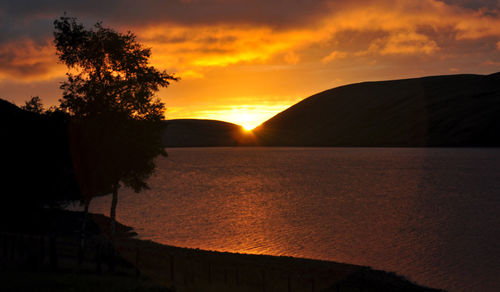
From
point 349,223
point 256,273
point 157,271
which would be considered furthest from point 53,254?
point 349,223

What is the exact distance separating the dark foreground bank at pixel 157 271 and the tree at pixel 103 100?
7206mm

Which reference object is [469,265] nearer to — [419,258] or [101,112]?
[419,258]

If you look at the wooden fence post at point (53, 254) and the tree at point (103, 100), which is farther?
the tree at point (103, 100)

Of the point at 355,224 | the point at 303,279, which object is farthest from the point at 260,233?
the point at 303,279

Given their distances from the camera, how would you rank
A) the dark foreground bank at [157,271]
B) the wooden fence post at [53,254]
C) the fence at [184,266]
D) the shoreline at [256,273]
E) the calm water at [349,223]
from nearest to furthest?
the dark foreground bank at [157,271] → the wooden fence post at [53,254] → the fence at [184,266] → the shoreline at [256,273] → the calm water at [349,223]

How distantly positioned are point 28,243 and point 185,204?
58.0m

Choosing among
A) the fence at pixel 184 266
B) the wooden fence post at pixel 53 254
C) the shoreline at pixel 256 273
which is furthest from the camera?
the shoreline at pixel 256 273

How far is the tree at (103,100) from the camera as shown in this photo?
1459 inches

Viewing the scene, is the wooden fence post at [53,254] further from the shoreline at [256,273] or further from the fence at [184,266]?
the shoreline at [256,273]

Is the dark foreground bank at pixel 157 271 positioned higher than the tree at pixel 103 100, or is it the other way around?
the tree at pixel 103 100

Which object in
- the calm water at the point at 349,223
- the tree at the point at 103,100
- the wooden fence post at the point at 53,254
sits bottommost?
the calm water at the point at 349,223

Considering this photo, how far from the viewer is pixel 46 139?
120 ft

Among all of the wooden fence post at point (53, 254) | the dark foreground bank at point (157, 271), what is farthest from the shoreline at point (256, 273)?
the wooden fence post at point (53, 254)

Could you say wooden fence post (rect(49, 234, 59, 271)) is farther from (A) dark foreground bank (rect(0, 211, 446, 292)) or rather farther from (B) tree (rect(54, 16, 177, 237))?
(B) tree (rect(54, 16, 177, 237))
